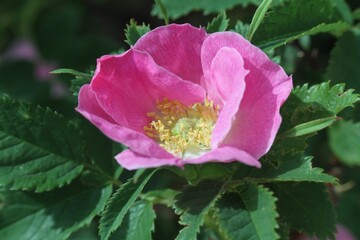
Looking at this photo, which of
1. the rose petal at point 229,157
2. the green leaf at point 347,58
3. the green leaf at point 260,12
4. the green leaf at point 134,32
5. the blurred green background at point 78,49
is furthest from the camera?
the blurred green background at point 78,49

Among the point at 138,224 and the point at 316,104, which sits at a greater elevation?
the point at 316,104

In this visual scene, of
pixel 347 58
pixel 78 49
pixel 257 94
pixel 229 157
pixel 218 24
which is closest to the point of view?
pixel 229 157

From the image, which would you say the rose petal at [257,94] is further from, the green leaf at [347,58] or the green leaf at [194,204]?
the green leaf at [347,58]

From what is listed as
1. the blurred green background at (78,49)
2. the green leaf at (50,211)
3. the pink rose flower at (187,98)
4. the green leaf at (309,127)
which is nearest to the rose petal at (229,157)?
the pink rose flower at (187,98)

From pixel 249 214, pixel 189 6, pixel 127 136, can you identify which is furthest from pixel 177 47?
pixel 189 6

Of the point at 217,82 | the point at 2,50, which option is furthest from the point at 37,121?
the point at 2,50

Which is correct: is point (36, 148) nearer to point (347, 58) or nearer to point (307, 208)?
point (307, 208)

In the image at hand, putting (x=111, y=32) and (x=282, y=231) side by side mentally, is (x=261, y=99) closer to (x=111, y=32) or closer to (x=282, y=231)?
(x=282, y=231)
